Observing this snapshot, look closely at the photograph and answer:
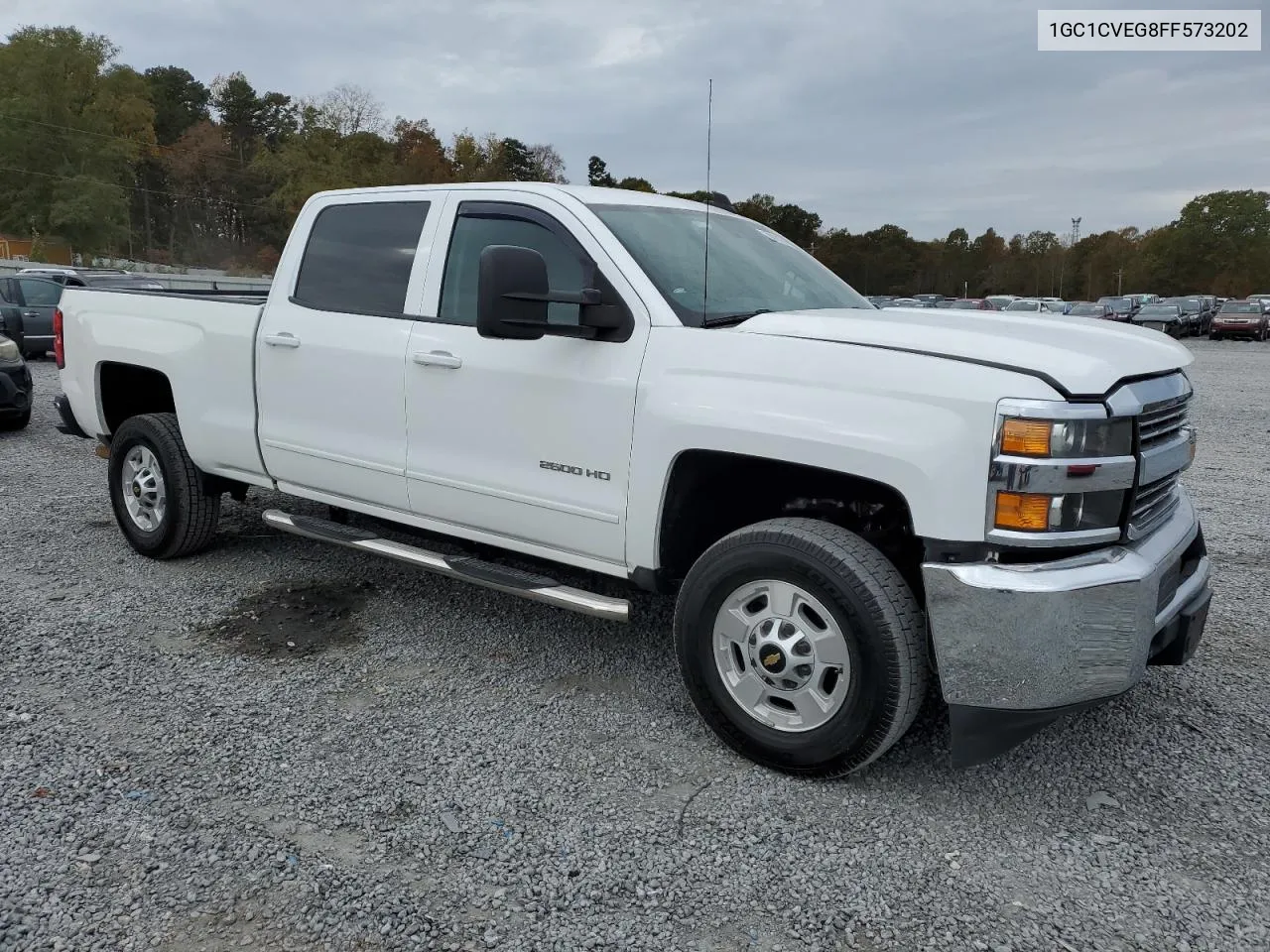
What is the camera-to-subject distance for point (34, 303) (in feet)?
58.2

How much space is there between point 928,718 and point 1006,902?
115 cm

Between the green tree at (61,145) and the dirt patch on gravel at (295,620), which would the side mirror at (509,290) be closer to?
the dirt patch on gravel at (295,620)

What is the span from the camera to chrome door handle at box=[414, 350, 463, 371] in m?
3.98

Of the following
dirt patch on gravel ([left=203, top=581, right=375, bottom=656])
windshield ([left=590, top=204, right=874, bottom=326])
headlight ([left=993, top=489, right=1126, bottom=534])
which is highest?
windshield ([left=590, top=204, right=874, bottom=326])

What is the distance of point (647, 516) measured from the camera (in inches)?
139

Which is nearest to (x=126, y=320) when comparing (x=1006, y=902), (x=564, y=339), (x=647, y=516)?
(x=564, y=339)

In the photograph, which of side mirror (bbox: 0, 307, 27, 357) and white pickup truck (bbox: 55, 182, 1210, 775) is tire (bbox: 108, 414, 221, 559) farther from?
side mirror (bbox: 0, 307, 27, 357)

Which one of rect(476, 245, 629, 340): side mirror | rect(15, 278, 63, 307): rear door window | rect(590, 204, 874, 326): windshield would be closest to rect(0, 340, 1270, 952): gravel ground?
rect(476, 245, 629, 340): side mirror

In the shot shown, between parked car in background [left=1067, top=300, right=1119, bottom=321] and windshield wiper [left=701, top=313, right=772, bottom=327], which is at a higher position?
parked car in background [left=1067, top=300, right=1119, bottom=321]

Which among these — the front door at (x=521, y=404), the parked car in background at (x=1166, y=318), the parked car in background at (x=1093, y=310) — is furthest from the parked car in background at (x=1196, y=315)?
the front door at (x=521, y=404)

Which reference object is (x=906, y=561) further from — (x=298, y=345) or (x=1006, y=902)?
(x=298, y=345)

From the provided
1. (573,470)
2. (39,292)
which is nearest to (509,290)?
(573,470)

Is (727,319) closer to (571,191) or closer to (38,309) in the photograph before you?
(571,191)

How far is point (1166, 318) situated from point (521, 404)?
40628 millimetres
